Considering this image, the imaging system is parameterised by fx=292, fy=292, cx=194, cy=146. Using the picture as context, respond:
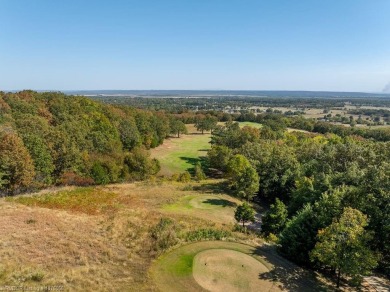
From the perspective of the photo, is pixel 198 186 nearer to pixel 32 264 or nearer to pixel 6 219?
pixel 6 219

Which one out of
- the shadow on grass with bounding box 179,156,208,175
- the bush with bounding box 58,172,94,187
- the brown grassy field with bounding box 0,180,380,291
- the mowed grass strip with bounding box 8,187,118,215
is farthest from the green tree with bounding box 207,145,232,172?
the mowed grass strip with bounding box 8,187,118,215

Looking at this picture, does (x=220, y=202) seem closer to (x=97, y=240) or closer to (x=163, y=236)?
(x=163, y=236)

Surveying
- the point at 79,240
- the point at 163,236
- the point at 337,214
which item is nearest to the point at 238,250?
the point at 163,236

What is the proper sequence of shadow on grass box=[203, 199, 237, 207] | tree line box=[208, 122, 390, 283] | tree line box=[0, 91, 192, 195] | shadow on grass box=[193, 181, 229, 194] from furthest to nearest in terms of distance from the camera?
shadow on grass box=[193, 181, 229, 194] → shadow on grass box=[203, 199, 237, 207] → tree line box=[0, 91, 192, 195] → tree line box=[208, 122, 390, 283]

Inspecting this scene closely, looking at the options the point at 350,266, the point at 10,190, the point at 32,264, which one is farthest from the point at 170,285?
the point at 10,190

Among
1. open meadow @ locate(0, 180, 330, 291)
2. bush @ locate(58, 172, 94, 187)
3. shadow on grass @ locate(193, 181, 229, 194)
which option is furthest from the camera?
shadow on grass @ locate(193, 181, 229, 194)

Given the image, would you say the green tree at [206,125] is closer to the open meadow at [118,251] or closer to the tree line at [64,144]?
the tree line at [64,144]

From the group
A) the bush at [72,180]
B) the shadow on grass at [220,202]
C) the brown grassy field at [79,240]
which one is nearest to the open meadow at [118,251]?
the brown grassy field at [79,240]

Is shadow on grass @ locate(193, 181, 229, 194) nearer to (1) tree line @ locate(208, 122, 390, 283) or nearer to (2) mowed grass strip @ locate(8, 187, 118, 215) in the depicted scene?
(1) tree line @ locate(208, 122, 390, 283)
